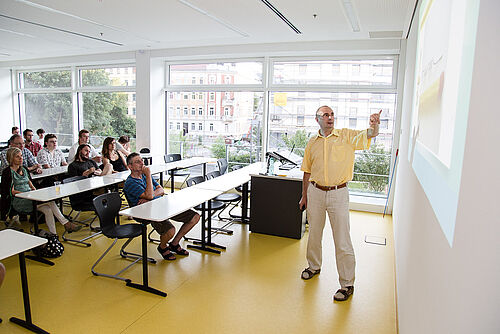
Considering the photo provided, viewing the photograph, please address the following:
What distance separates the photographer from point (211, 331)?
115 inches

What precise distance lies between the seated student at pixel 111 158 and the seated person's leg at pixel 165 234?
2.15 metres

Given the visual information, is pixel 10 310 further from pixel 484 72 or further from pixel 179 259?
pixel 484 72

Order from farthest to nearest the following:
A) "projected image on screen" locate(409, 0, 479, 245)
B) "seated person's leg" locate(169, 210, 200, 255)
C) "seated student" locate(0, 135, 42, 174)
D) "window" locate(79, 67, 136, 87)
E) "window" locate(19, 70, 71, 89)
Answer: "window" locate(19, 70, 71, 89), "window" locate(79, 67, 136, 87), "seated student" locate(0, 135, 42, 174), "seated person's leg" locate(169, 210, 200, 255), "projected image on screen" locate(409, 0, 479, 245)

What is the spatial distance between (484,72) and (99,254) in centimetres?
449

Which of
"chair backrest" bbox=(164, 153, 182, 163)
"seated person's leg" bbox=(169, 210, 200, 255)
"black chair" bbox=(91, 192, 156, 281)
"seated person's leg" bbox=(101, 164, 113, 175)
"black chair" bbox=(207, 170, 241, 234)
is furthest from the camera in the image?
"chair backrest" bbox=(164, 153, 182, 163)

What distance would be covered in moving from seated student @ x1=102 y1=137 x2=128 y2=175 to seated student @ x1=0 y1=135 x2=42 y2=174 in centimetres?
111

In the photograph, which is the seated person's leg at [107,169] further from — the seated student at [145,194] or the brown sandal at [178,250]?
the brown sandal at [178,250]

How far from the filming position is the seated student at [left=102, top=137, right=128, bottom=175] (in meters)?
5.85

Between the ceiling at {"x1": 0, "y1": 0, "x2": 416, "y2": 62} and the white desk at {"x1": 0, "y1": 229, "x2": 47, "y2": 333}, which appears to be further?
the ceiling at {"x1": 0, "y1": 0, "x2": 416, "y2": 62}

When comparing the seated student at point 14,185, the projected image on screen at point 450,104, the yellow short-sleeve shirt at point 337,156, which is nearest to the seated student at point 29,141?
the seated student at point 14,185

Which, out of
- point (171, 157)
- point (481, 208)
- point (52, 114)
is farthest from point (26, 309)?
point (52, 114)

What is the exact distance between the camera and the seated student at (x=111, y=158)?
19.2ft

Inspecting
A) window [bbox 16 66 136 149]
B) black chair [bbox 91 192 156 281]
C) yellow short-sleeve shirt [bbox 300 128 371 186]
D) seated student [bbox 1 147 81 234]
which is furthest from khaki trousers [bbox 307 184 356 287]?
window [bbox 16 66 136 149]

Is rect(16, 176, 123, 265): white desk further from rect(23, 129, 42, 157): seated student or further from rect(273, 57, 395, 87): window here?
rect(273, 57, 395, 87): window
